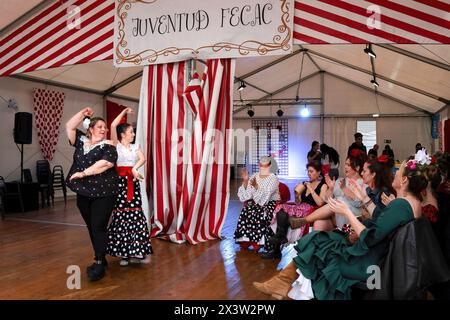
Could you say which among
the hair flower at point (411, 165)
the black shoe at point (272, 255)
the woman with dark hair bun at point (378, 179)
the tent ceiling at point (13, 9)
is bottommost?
the black shoe at point (272, 255)

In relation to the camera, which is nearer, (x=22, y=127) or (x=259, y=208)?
(x=259, y=208)

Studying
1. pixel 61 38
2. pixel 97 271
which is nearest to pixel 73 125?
pixel 97 271

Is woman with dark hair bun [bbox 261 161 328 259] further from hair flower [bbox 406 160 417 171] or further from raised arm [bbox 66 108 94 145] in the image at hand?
raised arm [bbox 66 108 94 145]

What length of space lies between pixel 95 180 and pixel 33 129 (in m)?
6.72

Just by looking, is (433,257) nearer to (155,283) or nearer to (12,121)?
(155,283)

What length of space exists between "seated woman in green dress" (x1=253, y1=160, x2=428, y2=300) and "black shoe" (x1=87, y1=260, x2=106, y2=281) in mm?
1650

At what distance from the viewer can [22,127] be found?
8.04m

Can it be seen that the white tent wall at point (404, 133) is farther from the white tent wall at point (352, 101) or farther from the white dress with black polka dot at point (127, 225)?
the white dress with black polka dot at point (127, 225)

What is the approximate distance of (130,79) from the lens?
10.6 m

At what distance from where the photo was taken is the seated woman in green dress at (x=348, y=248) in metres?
2.26

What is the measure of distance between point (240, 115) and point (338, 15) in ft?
42.1

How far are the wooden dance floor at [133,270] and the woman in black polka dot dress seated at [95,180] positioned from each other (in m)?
0.33

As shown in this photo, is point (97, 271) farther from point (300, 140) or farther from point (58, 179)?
point (300, 140)

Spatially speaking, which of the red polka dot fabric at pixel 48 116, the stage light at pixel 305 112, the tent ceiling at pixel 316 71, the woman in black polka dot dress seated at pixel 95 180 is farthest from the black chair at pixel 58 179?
the stage light at pixel 305 112
